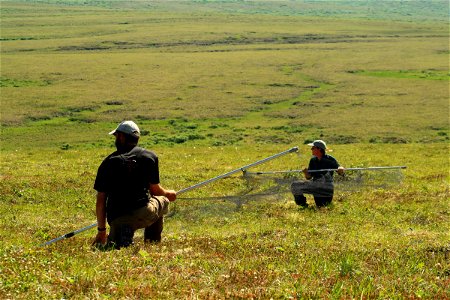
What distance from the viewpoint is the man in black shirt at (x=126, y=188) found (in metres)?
9.81

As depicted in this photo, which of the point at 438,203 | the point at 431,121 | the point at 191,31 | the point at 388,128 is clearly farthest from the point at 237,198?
the point at 191,31

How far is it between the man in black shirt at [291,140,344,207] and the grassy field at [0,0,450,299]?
393mm

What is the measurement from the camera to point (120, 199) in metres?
10.1

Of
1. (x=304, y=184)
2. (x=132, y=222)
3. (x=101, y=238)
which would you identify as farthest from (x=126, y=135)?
(x=304, y=184)

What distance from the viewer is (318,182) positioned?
54.6 feet

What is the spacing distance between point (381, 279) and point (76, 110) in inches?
1928

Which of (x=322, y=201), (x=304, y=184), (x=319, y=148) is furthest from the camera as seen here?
(x=322, y=201)

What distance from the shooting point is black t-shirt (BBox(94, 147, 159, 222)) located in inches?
385

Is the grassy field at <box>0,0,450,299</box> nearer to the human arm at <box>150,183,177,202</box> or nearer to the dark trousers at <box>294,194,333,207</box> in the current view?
the dark trousers at <box>294,194,333,207</box>

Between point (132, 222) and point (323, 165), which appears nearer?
point (132, 222)

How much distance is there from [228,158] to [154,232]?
20.1 metres

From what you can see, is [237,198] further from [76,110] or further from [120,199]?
[76,110]

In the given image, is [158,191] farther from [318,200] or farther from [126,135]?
[318,200]

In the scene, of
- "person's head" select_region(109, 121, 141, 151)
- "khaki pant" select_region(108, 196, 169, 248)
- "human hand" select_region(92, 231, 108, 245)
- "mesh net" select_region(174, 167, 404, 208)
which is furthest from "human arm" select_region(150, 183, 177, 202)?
"mesh net" select_region(174, 167, 404, 208)
